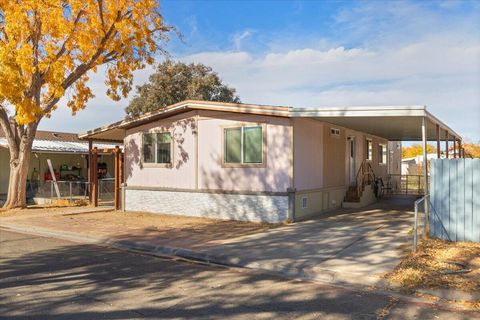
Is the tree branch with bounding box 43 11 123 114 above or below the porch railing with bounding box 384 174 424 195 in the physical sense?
above

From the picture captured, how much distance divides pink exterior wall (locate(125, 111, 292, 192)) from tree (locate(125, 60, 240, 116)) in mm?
18453

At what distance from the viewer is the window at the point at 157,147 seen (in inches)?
634

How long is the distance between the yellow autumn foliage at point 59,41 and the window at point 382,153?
11.9 meters

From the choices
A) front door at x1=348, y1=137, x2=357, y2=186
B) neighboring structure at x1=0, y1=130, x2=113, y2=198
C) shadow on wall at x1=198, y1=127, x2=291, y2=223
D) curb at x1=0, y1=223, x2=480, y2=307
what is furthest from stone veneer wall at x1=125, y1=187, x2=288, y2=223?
neighboring structure at x1=0, y1=130, x2=113, y2=198

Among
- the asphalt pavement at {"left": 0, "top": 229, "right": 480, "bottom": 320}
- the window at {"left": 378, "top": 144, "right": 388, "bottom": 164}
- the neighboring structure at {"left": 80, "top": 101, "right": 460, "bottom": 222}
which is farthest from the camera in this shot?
the window at {"left": 378, "top": 144, "right": 388, "bottom": 164}

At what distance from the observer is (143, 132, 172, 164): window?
16.1 metres

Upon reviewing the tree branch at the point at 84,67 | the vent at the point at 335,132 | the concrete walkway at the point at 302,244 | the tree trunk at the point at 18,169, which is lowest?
the concrete walkway at the point at 302,244

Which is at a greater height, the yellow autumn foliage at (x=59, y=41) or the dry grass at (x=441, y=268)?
the yellow autumn foliage at (x=59, y=41)

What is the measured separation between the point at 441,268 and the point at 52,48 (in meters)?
14.5

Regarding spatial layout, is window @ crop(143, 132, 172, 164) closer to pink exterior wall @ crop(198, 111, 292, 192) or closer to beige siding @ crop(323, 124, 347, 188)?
pink exterior wall @ crop(198, 111, 292, 192)

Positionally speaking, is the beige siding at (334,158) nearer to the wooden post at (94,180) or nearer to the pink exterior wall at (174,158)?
the pink exterior wall at (174,158)

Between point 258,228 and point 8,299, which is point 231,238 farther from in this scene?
point 8,299

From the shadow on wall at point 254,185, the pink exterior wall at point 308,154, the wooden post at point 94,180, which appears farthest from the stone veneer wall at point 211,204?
the wooden post at point 94,180

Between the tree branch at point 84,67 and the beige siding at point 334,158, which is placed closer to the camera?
the beige siding at point 334,158
